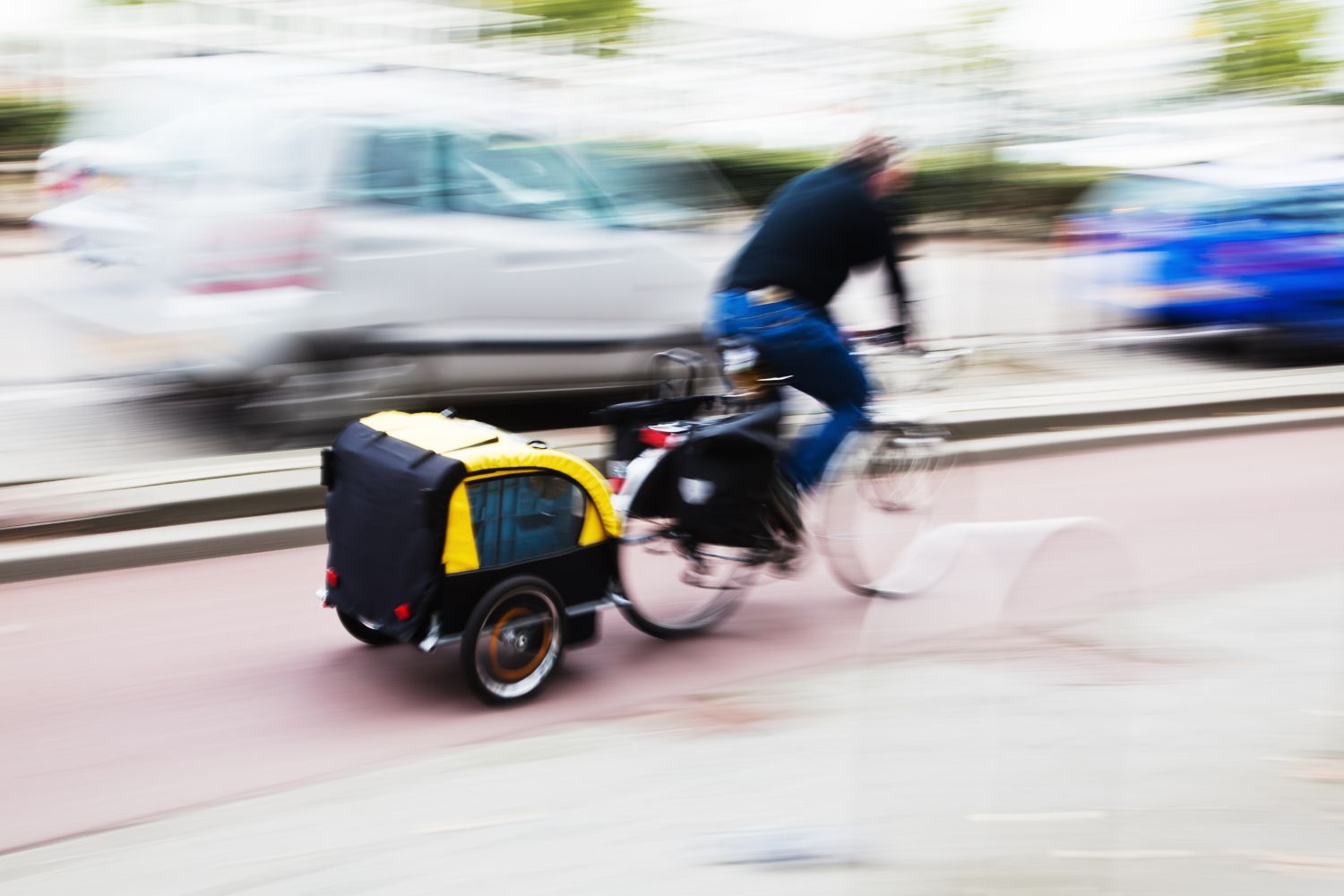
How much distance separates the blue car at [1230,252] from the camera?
10.1m

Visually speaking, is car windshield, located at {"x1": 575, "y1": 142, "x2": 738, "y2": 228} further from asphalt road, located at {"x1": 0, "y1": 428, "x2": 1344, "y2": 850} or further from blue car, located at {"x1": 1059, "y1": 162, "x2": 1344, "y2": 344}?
blue car, located at {"x1": 1059, "y1": 162, "x2": 1344, "y2": 344}

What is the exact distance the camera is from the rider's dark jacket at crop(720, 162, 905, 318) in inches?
196

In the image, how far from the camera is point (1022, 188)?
12734 mm

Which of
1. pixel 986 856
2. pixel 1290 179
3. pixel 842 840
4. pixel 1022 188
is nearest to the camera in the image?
pixel 986 856

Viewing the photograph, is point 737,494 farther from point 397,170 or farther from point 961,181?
point 961,181

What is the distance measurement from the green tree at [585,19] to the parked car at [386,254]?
5.83 meters

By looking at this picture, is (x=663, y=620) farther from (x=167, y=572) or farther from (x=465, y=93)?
(x=465, y=93)

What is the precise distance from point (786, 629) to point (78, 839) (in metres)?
2.55

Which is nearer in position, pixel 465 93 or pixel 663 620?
pixel 663 620

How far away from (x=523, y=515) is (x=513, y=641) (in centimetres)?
39

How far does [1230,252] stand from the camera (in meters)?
10.1

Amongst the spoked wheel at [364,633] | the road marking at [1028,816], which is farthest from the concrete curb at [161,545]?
the road marking at [1028,816]

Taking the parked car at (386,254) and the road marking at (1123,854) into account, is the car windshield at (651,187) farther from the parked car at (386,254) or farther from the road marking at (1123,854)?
the road marking at (1123,854)

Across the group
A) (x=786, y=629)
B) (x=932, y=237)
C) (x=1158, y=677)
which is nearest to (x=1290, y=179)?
(x=932, y=237)
